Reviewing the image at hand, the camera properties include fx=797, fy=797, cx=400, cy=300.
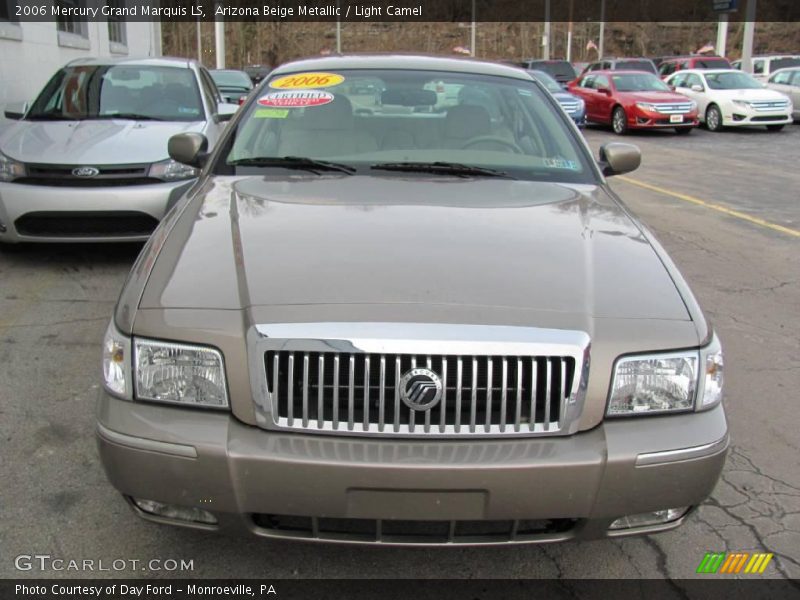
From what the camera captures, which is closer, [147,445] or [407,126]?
[147,445]

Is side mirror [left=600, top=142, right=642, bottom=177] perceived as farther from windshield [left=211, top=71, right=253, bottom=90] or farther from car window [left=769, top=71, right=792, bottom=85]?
car window [left=769, top=71, right=792, bottom=85]

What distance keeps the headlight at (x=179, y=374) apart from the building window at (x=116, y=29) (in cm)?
1830

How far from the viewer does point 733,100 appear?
1914 cm

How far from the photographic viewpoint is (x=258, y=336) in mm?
2148

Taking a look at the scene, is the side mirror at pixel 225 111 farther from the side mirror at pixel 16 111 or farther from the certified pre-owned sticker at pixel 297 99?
the certified pre-owned sticker at pixel 297 99

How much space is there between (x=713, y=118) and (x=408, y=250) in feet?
63.5

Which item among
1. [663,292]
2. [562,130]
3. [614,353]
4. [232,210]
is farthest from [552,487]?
[562,130]

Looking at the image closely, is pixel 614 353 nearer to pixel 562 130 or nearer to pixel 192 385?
A: pixel 192 385

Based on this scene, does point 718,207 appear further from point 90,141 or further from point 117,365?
point 117,365

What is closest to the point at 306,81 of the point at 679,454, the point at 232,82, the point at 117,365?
the point at 117,365

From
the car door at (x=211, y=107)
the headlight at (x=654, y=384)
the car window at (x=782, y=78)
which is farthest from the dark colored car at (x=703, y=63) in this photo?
the headlight at (x=654, y=384)

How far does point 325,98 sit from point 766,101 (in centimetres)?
1786

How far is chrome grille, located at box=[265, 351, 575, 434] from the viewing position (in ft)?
6.98

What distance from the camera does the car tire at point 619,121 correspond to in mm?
19344
